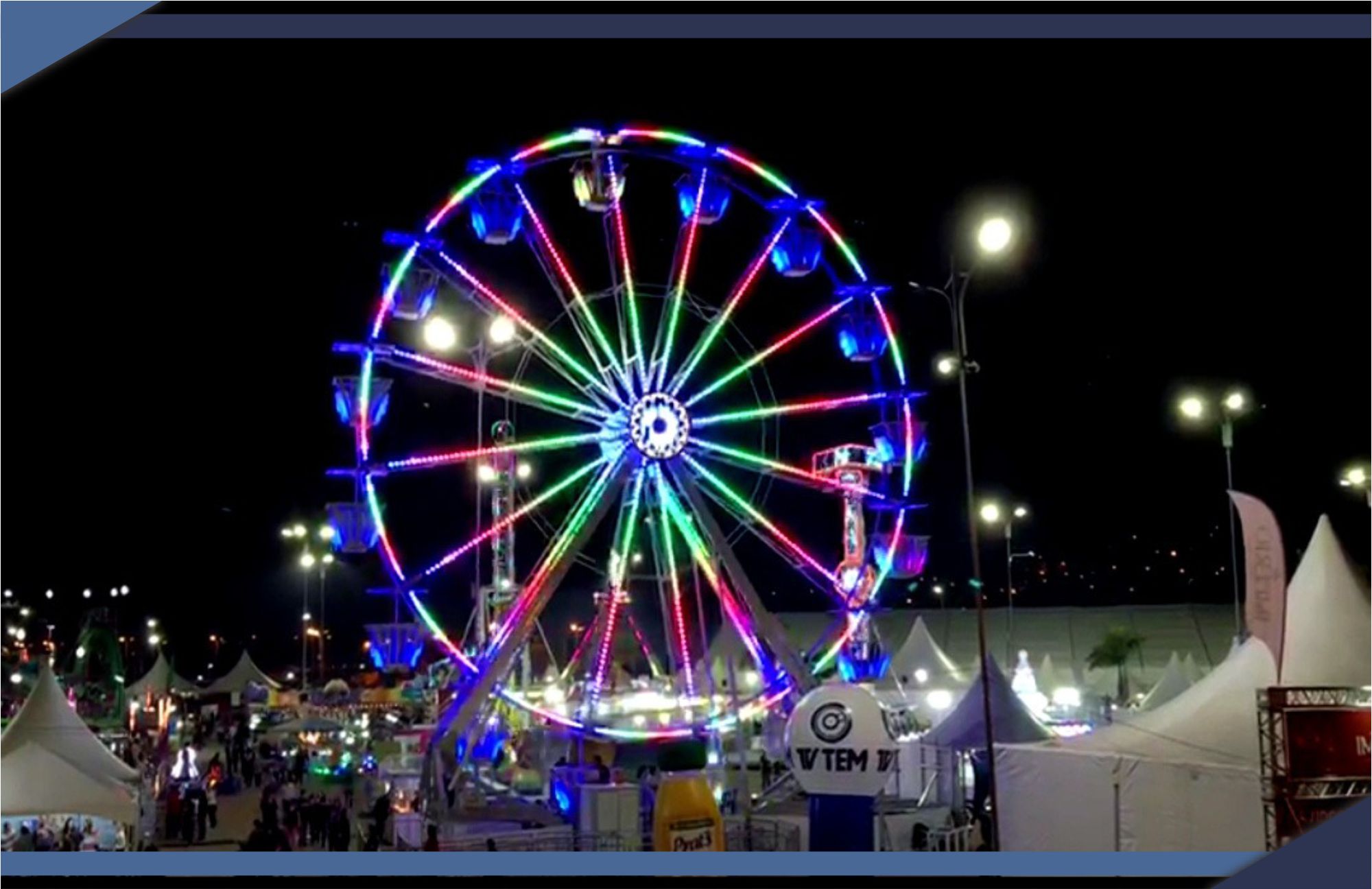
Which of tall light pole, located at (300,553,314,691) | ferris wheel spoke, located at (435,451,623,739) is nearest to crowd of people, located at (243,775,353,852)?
ferris wheel spoke, located at (435,451,623,739)

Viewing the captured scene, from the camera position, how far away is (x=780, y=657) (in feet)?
70.5

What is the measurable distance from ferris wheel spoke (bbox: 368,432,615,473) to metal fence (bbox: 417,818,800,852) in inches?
238

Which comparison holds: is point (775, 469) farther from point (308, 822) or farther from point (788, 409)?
point (308, 822)

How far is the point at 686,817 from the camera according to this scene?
9.84m

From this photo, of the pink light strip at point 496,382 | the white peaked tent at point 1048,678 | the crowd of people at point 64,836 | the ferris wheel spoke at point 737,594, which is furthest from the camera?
the white peaked tent at point 1048,678

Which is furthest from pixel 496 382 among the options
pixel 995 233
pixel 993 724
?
pixel 995 233

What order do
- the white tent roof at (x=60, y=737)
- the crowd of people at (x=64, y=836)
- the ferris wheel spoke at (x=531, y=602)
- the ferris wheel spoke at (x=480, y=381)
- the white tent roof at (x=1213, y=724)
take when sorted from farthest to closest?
the ferris wheel spoke at (x=480, y=381) < the ferris wheel spoke at (x=531, y=602) < the crowd of people at (x=64, y=836) < the white tent roof at (x=60, y=737) < the white tent roof at (x=1213, y=724)

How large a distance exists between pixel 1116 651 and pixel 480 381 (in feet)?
103

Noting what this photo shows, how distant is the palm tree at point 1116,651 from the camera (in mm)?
45344

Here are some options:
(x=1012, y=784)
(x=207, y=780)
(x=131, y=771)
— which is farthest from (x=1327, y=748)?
(x=207, y=780)

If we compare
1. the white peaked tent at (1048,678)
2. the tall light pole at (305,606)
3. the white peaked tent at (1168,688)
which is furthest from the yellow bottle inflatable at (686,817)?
the tall light pole at (305,606)

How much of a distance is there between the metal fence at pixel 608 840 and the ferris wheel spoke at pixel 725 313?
22.9ft

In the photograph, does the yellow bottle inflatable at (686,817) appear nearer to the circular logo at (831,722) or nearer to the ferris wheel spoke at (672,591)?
the circular logo at (831,722)

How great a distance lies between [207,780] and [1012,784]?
16.9 m
